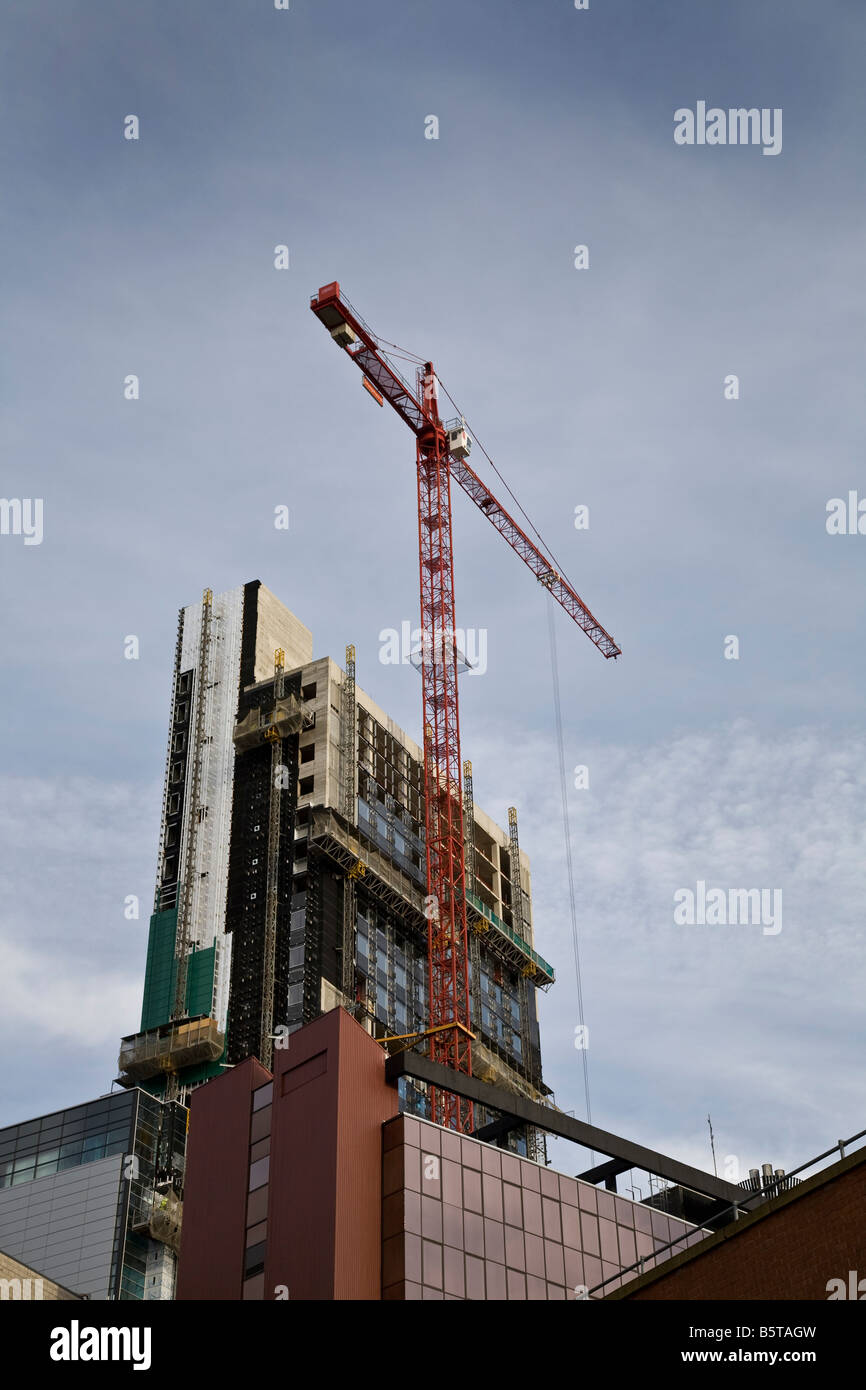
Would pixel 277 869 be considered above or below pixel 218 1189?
above

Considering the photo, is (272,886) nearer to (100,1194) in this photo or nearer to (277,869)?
(277,869)

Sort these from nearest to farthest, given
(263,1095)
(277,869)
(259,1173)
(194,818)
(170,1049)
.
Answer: (259,1173), (263,1095), (170,1049), (277,869), (194,818)

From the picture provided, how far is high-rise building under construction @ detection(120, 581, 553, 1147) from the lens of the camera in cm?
13400

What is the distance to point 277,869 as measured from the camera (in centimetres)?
14075

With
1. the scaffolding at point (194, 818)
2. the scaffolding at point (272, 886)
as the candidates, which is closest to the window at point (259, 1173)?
the scaffolding at point (272, 886)

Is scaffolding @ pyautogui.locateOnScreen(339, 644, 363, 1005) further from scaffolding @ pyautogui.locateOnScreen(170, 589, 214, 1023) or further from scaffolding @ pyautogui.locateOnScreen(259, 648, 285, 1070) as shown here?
scaffolding @ pyautogui.locateOnScreen(170, 589, 214, 1023)

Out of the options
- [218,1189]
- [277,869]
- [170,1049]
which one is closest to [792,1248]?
[218,1189]

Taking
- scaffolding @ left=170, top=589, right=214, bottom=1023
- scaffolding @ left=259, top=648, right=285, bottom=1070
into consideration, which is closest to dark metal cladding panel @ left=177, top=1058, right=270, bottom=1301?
scaffolding @ left=259, top=648, right=285, bottom=1070

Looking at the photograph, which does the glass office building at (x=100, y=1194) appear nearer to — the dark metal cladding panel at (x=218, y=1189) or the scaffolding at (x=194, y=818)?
the scaffolding at (x=194, y=818)

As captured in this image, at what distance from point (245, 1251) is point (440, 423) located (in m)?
96.8

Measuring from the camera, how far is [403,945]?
153875 millimetres

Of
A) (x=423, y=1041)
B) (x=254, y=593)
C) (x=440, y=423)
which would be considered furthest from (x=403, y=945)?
(x=440, y=423)

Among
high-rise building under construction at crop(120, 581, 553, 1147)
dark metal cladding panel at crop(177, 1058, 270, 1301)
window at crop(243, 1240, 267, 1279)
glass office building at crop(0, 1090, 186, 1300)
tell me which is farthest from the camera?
high-rise building under construction at crop(120, 581, 553, 1147)
